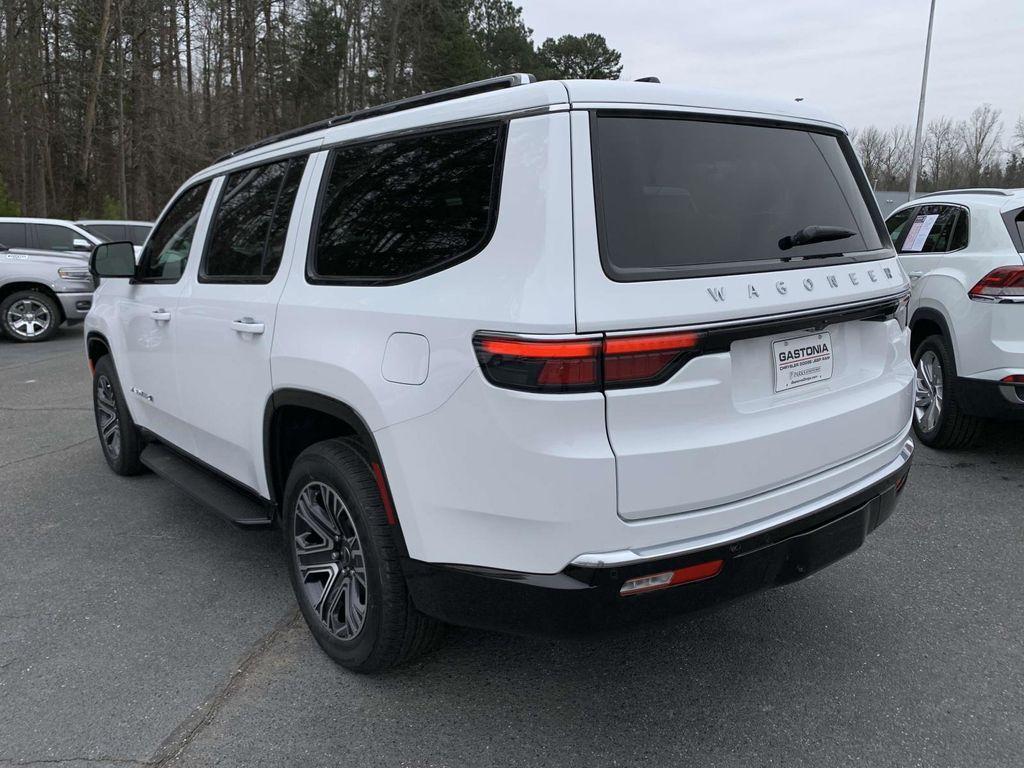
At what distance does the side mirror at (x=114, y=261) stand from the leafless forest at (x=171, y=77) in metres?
18.1

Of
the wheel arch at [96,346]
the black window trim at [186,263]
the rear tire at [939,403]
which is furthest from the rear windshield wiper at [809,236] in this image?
the wheel arch at [96,346]

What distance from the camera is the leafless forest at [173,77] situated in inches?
966

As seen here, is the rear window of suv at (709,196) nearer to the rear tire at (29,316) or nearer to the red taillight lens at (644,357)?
the red taillight lens at (644,357)

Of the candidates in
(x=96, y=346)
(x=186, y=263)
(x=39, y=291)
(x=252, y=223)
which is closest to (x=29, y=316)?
(x=39, y=291)

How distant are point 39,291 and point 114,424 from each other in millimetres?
8402

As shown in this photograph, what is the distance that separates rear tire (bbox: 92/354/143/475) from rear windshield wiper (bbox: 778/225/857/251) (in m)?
3.91

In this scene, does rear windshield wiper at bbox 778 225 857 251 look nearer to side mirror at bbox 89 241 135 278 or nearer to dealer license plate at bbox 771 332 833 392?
dealer license plate at bbox 771 332 833 392

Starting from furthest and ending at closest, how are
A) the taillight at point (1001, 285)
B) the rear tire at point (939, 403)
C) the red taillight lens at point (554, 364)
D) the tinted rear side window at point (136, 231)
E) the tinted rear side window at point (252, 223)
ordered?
the tinted rear side window at point (136, 231) < the rear tire at point (939, 403) < the taillight at point (1001, 285) < the tinted rear side window at point (252, 223) < the red taillight lens at point (554, 364)

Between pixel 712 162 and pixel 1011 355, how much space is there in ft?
11.1

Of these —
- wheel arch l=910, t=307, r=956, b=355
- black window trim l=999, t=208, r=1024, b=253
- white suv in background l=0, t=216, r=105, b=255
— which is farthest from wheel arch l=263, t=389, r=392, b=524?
white suv in background l=0, t=216, r=105, b=255

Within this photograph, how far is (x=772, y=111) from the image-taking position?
100 inches

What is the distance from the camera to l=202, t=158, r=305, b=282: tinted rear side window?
308cm

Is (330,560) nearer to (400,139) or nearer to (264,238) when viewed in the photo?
(264,238)

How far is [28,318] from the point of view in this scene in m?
11.9
